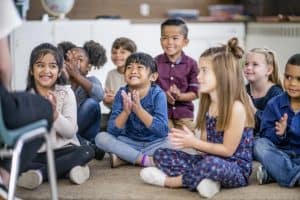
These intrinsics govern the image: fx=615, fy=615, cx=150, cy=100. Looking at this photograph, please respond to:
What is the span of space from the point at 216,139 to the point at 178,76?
721 mm

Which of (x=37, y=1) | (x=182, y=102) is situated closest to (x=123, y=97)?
(x=182, y=102)

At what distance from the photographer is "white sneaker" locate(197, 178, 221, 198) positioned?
197 cm

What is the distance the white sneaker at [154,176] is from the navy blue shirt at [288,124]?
44cm

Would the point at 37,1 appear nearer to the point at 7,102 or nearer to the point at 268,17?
the point at 268,17

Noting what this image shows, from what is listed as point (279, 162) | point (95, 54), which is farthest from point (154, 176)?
point (95, 54)

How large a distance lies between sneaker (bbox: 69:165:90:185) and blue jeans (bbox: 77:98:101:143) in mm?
418

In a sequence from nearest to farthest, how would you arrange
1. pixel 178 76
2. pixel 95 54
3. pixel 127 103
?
pixel 127 103 → pixel 178 76 → pixel 95 54

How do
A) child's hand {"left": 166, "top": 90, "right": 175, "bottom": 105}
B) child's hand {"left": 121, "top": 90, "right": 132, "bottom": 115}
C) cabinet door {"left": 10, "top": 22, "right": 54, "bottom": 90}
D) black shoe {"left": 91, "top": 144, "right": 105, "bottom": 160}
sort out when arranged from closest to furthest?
child's hand {"left": 121, "top": 90, "right": 132, "bottom": 115}, black shoe {"left": 91, "top": 144, "right": 105, "bottom": 160}, child's hand {"left": 166, "top": 90, "right": 175, "bottom": 105}, cabinet door {"left": 10, "top": 22, "right": 54, "bottom": 90}

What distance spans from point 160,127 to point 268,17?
2136 mm

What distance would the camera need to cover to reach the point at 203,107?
7.14 ft

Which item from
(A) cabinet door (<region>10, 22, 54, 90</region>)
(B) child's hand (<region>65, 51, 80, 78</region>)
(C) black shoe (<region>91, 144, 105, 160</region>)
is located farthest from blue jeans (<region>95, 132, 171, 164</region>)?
(A) cabinet door (<region>10, 22, 54, 90</region>)

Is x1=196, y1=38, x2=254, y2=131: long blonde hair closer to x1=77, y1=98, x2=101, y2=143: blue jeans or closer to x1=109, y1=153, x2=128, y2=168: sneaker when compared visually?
x1=109, y1=153, x2=128, y2=168: sneaker

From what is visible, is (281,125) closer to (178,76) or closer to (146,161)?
(146,161)

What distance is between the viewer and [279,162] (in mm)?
2098
